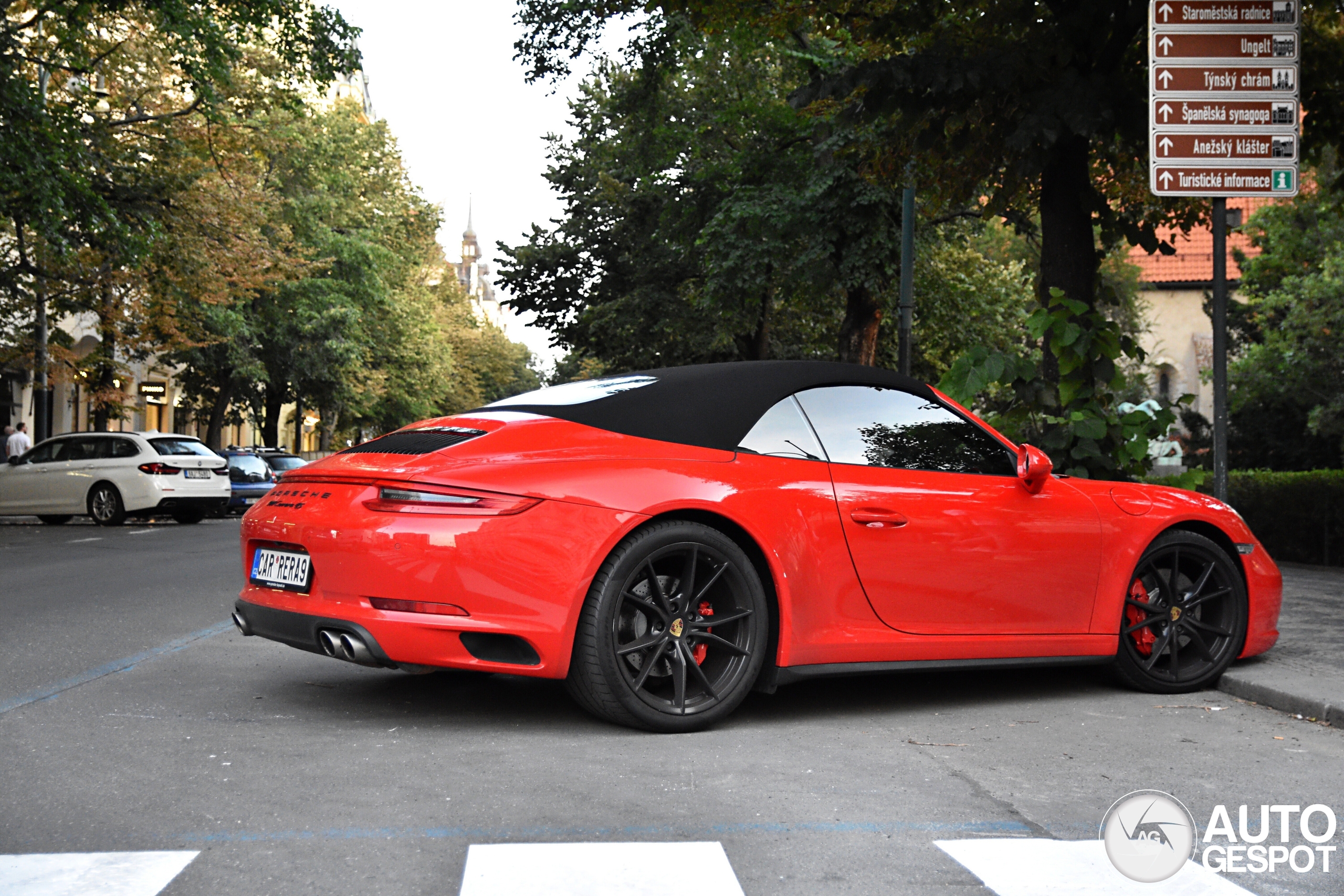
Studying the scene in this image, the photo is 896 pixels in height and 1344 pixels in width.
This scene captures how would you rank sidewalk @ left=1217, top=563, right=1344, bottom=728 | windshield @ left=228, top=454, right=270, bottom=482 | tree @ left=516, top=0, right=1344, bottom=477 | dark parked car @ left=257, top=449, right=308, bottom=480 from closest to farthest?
sidewalk @ left=1217, top=563, right=1344, bottom=728 < tree @ left=516, top=0, right=1344, bottom=477 < windshield @ left=228, top=454, right=270, bottom=482 < dark parked car @ left=257, top=449, right=308, bottom=480

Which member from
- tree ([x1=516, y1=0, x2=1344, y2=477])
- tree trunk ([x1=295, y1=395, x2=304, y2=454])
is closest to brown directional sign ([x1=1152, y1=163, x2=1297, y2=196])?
tree ([x1=516, y1=0, x2=1344, y2=477])

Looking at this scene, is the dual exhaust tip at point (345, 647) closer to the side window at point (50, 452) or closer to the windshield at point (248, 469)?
the side window at point (50, 452)

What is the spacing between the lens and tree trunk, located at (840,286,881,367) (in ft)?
75.2

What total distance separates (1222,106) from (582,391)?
4272mm

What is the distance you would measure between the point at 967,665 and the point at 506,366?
93681 mm

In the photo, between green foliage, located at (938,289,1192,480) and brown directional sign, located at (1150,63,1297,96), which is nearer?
brown directional sign, located at (1150,63,1297,96)

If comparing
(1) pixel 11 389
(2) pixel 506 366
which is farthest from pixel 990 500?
(2) pixel 506 366

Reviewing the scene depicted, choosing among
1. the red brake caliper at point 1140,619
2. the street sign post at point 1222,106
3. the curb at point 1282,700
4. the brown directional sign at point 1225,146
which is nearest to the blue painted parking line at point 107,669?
the red brake caliper at point 1140,619

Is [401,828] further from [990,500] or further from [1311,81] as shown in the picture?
[1311,81]

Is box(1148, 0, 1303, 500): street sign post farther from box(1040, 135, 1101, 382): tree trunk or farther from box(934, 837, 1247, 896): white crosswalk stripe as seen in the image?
box(934, 837, 1247, 896): white crosswalk stripe

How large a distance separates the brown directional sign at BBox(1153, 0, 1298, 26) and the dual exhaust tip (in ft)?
18.3

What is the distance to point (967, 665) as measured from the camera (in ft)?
19.7

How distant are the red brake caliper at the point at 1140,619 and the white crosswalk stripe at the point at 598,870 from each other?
135 inches

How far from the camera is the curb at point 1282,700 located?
6055mm
